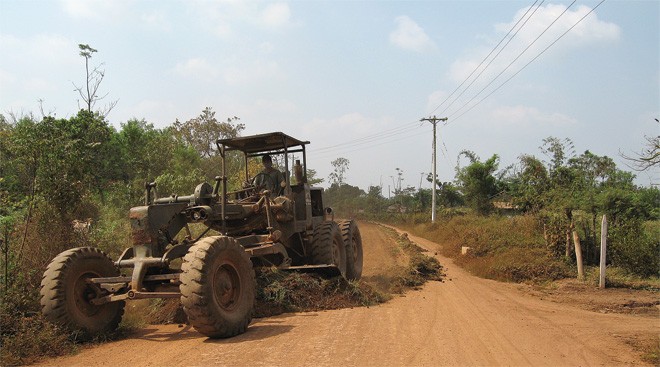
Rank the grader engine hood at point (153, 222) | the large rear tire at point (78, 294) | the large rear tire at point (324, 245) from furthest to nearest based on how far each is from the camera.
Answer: the large rear tire at point (324, 245) < the grader engine hood at point (153, 222) < the large rear tire at point (78, 294)

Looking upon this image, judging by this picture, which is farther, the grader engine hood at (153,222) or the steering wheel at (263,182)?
the steering wheel at (263,182)

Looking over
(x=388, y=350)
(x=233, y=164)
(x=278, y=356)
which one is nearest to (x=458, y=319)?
(x=388, y=350)

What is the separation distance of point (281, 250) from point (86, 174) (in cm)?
447

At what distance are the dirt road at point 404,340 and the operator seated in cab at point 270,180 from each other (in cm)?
279

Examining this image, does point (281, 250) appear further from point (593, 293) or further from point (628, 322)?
point (593, 293)

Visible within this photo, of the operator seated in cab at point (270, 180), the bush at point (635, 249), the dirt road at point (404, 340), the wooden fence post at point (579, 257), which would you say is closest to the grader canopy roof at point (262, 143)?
the operator seated in cab at point (270, 180)

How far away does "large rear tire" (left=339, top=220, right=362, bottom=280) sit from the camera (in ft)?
35.7

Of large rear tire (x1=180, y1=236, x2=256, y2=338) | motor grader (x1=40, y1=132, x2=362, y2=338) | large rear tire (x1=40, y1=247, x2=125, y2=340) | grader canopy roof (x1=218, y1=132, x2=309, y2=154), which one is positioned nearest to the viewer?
large rear tire (x1=180, y1=236, x2=256, y2=338)

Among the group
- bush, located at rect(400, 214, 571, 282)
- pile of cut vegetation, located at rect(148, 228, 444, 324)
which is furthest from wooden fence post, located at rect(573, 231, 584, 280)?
pile of cut vegetation, located at rect(148, 228, 444, 324)

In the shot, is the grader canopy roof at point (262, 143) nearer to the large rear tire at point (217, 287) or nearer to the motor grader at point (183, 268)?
the motor grader at point (183, 268)

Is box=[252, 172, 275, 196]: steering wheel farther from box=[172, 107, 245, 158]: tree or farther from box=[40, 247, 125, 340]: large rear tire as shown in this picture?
box=[172, 107, 245, 158]: tree

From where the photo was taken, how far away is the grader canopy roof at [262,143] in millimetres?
9133

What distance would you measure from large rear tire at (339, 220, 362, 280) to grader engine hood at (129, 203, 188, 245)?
4.68m

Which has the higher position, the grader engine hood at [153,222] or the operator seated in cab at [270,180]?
the operator seated in cab at [270,180]
